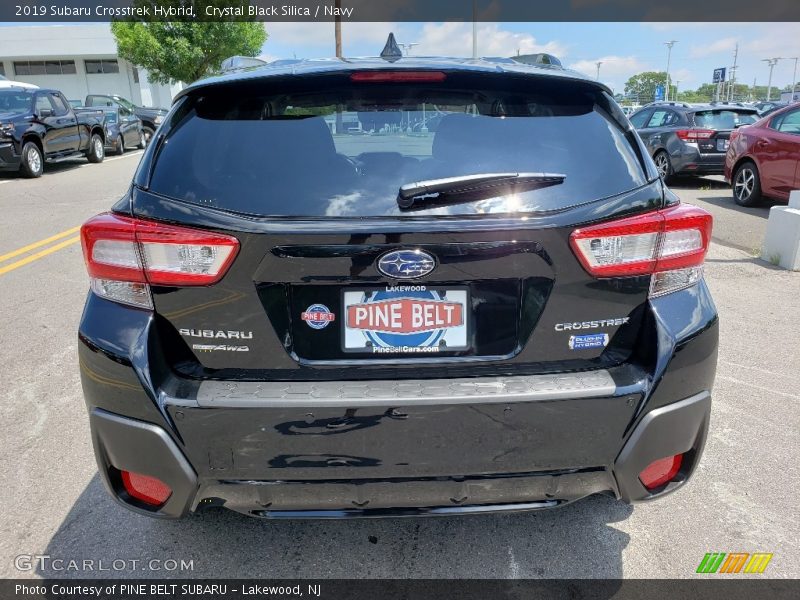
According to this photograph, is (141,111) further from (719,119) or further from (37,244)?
(719,119)

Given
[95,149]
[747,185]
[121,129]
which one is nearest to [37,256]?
[747,185]

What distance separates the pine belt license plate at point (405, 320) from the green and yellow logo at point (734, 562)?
135 centimetres

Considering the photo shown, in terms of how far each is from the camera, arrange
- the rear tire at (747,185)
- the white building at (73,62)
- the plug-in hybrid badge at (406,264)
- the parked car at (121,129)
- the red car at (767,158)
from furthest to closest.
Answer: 1. the white building at (73,62)
2. the parked car at (121,129)
3. the rear tire at (747,185)
4. the red car at (767,158)
5. the plug-in hybrid badge at (406,264)

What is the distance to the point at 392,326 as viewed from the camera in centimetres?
196

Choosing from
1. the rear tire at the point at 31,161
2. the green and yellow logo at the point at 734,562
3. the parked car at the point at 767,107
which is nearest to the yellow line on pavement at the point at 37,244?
the rear tire at the point at 31,161

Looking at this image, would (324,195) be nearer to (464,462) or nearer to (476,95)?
(476,95)

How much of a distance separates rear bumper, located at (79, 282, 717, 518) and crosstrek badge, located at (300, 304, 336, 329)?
19cm

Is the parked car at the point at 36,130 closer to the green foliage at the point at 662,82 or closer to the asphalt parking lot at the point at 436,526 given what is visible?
the asphalt parking lot at the point at 436,526

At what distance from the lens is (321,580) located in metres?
2.35

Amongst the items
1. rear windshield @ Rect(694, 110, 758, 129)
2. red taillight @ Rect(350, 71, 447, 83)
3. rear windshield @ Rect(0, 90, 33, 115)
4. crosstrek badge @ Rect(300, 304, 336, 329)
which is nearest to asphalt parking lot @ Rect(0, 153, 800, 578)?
crosstrek badge @ Rect(300, 304, 336, 329)

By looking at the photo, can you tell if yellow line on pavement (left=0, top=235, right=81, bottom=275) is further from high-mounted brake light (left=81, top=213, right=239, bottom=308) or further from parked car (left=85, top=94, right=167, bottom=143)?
parked car (left=85, top=94, right=167, bottom=143)

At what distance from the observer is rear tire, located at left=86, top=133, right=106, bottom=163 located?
17.8 meters

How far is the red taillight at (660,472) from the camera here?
212 cm

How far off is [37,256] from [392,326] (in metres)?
6.81
